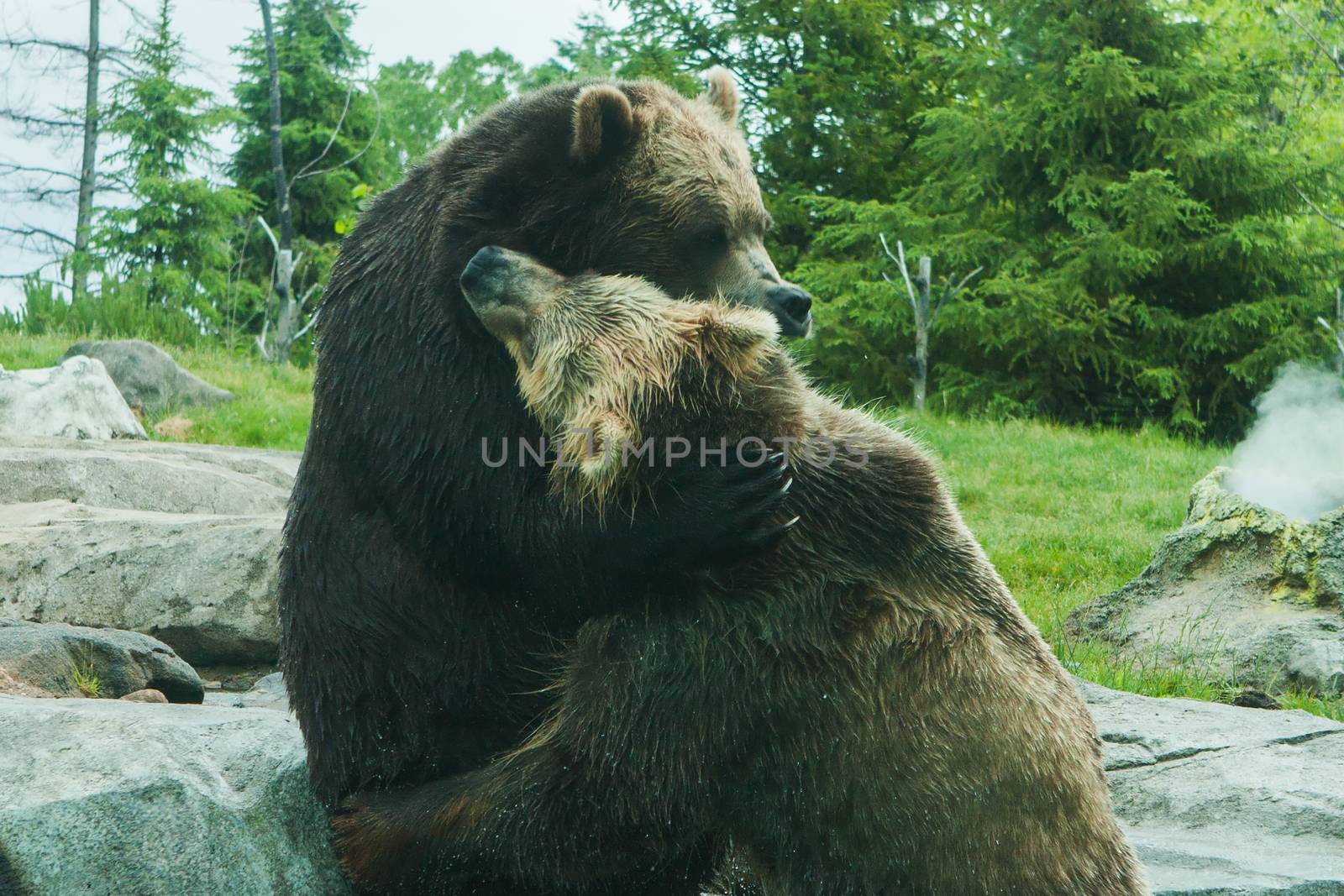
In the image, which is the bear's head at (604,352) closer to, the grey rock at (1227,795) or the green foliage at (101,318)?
the grey rock at (1227,795)

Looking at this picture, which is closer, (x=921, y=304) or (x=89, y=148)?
(x=921, y=304)

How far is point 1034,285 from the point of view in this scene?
50.4 feet

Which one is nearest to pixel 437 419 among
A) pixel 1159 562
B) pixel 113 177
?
pixel 1159 562

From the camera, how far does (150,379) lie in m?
12.6

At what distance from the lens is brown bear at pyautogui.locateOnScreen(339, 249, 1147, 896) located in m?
2.19

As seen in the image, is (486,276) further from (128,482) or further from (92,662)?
(128,482)

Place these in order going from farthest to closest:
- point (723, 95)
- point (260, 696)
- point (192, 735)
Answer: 1. point (260, 696)
2. point (723, 95)
3. point (192, 735)

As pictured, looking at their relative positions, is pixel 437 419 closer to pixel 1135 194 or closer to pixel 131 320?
pixel 1135 194

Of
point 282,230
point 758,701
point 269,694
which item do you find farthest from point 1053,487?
point 282,230

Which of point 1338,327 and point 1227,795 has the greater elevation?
point 1338,327

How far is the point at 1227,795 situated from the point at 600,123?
2.81m

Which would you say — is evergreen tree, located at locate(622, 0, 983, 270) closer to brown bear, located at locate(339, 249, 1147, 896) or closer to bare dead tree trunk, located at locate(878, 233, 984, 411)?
bare dead tree trunk, located at locate(878, 233, 984, 411)

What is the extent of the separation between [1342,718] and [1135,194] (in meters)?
10.8

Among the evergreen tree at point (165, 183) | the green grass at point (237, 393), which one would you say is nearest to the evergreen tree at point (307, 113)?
the evergreen tree at point (165, 183)
